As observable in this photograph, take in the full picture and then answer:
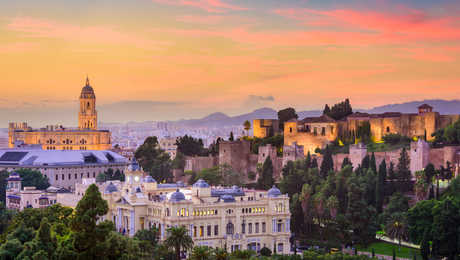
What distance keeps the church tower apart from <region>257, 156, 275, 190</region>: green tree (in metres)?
66.9

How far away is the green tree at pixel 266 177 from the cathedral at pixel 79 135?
59.9 m

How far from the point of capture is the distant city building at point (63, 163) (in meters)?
102

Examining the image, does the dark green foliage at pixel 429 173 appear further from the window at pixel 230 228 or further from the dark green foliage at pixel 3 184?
the dark green foliage at pixel 3 184

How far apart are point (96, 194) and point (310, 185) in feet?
119

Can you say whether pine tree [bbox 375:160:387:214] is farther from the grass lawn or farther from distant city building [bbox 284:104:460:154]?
distant city building [bbox 284:104:460:154]

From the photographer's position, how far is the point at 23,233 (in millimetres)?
41125

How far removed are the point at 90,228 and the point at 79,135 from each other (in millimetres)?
100867

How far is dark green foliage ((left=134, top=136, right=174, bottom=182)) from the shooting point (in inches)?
3696

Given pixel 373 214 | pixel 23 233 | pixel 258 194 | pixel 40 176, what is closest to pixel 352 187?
pixel 373 214

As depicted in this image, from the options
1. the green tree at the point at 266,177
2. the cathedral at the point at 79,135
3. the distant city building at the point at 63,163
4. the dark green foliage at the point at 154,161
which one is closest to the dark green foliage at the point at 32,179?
the distant city building at the point at 63,163

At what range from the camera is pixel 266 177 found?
79.6m

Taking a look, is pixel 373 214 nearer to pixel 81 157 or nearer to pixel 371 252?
pixel 371 252

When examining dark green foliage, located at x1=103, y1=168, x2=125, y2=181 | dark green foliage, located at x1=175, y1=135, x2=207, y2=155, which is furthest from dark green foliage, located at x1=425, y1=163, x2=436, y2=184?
dark green foliage, located at x1=103, y1=168, x2=125, y2=181

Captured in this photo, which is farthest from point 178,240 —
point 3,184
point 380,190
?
point 3,184
